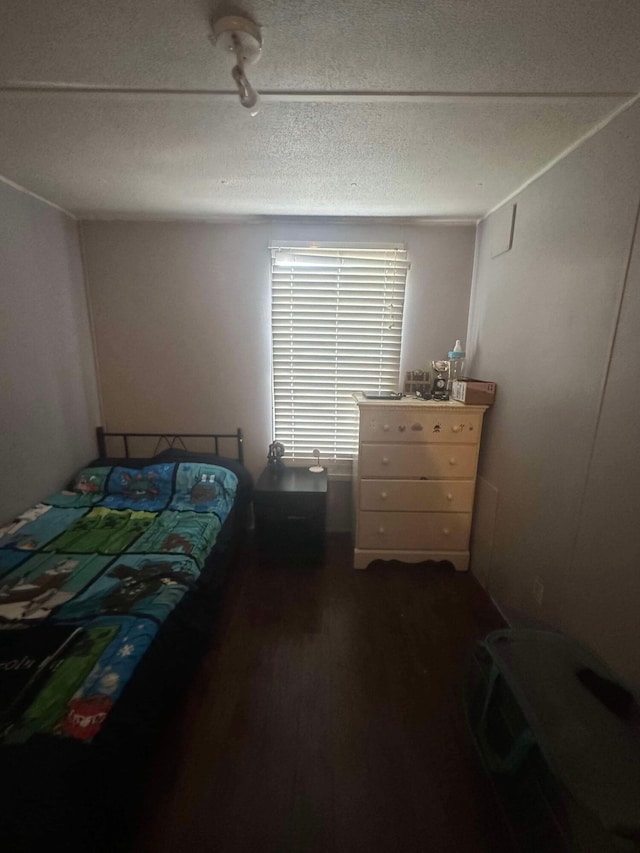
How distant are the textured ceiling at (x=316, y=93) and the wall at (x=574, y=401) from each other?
0.81 feet

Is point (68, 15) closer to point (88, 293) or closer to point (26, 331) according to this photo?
point (26, 331)

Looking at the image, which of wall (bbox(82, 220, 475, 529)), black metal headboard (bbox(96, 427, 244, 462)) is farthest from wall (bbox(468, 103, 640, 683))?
black metal headboard (bbox(96, 427, 244, 462))

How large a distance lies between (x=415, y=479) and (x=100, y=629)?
5.95 feet

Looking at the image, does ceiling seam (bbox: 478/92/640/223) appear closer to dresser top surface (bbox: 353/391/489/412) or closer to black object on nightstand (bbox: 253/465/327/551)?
dresser top surface (bbox: 353/391/489/412)

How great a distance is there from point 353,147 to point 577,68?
2.63 feet

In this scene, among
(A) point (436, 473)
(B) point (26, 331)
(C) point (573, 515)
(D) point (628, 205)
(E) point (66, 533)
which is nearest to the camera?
→ (D) point (628, 205)

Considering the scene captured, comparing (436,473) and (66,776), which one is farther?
(436,473)

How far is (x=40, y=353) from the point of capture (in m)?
2.13

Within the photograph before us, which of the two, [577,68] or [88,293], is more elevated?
[577,68]

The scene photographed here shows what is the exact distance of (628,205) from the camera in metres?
1.20

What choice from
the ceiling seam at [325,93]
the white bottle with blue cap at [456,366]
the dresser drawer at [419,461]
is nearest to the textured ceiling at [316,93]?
the ceiling seam at [325,93]

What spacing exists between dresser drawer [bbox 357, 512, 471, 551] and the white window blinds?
64 centimetres

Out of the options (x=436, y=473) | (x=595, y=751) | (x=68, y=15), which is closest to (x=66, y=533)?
(x=68, y=15)

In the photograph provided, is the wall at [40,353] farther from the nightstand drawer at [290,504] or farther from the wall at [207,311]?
the nightstand drawer at [290,504]
